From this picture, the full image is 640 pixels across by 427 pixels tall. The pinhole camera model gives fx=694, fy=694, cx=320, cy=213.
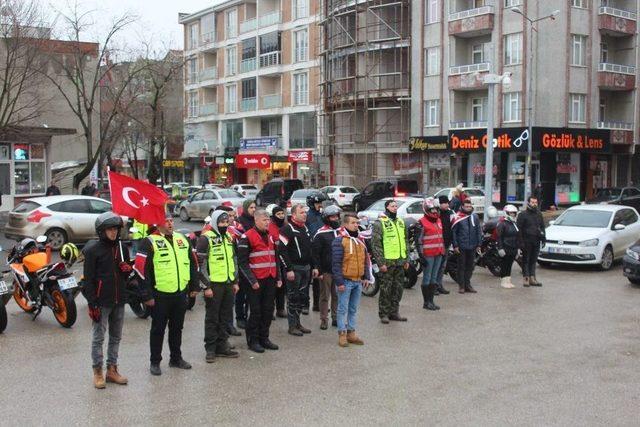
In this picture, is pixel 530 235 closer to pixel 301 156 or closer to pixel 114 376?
pixel 114 376

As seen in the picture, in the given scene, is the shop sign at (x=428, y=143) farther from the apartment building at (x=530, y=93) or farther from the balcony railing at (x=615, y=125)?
the balcony railing at (x=615, y=125)

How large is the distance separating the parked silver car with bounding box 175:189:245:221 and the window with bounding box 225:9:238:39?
3270 cm

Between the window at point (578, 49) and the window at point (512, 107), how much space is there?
144 inches

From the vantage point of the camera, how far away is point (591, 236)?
50.7ft

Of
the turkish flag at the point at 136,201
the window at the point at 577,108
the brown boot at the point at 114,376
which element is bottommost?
the brown boot at the point at 114,376

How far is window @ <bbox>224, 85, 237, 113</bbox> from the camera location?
60250mm

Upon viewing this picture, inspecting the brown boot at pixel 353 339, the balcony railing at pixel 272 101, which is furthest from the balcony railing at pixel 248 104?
the brown boot at pixel 353 339

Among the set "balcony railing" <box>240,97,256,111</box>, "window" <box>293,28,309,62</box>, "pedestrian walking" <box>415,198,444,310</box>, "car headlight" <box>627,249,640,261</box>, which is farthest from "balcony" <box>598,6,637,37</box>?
"pedestrian walking" <box>415,198,444,310</box>

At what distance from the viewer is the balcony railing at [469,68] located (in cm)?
3884

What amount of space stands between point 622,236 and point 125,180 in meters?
12.5

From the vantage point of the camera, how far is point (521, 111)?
37.3m

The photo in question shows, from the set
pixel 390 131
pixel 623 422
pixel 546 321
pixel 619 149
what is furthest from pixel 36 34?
pixel 619 149

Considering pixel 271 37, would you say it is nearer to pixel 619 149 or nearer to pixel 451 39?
pixel 451 39

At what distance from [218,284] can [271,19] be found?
162 ft
